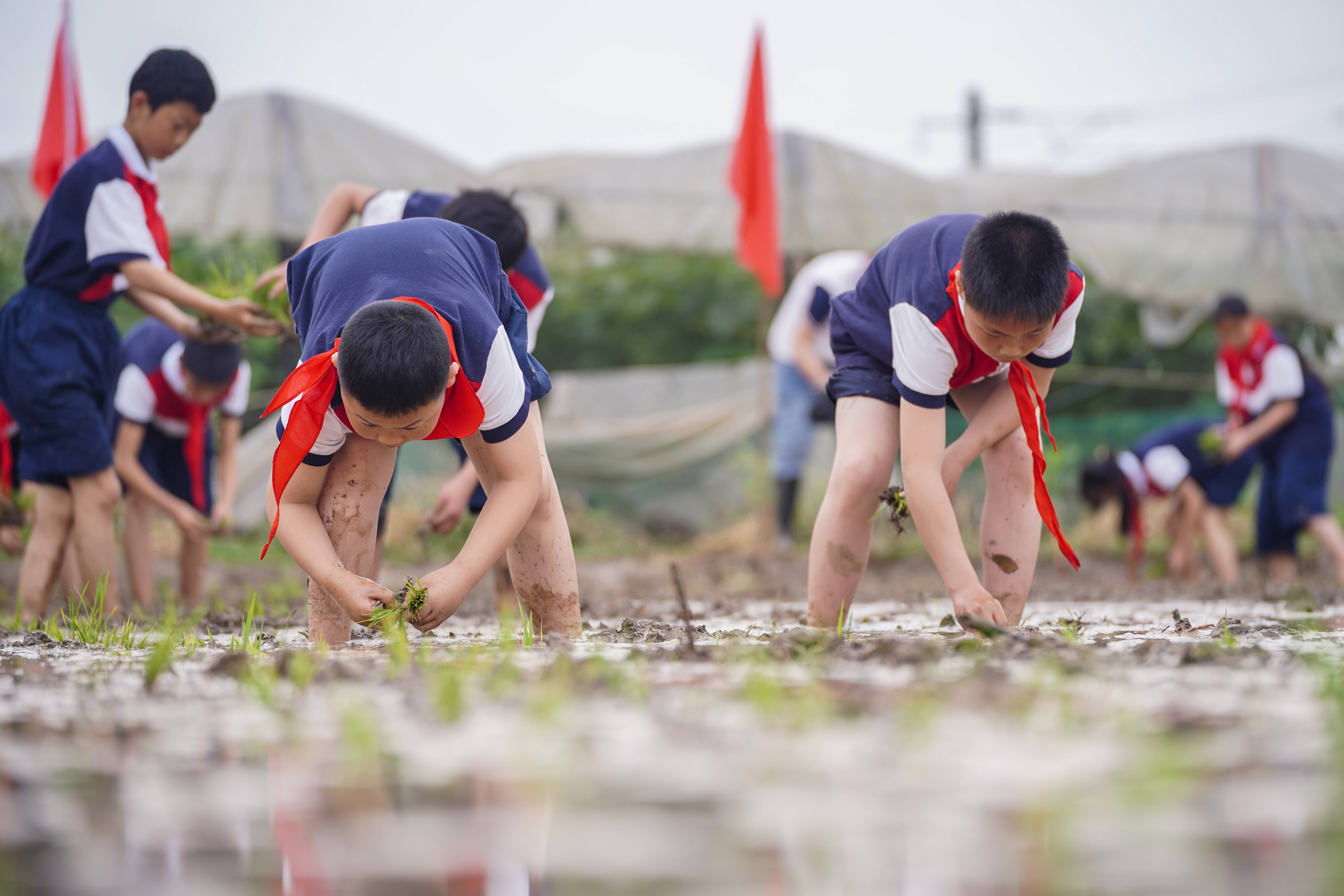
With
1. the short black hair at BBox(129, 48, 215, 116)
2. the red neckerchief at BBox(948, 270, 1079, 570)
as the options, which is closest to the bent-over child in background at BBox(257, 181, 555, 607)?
the short black hair at BBox(129, 48, 215, 116)

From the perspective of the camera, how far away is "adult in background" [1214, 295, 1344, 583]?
742cm

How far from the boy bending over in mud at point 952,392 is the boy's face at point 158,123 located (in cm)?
252

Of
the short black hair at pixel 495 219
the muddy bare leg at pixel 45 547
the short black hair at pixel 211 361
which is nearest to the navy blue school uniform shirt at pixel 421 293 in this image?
the short black hair at pixel 495 219

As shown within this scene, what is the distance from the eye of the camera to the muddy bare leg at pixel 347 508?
292 centimetres

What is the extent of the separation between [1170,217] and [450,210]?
27.8ft

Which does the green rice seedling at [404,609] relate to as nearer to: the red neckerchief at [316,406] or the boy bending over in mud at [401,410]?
the boy bending over in mud at [401,410]

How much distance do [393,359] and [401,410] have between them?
0.13 meters

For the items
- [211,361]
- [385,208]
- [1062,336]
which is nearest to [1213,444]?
[1062,336]

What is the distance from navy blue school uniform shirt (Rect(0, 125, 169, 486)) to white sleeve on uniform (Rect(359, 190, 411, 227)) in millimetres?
772

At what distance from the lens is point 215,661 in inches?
88.7

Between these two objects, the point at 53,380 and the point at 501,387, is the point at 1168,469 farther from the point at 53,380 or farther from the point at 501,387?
the point at 53,380

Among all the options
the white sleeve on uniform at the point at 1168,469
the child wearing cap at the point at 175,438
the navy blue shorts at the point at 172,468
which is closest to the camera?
the child wearing cap at the point at 175,438

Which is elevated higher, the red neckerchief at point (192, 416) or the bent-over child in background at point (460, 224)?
the bent-over child in background at point (460, 224)

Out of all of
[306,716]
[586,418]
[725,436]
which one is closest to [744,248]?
[725,436]
